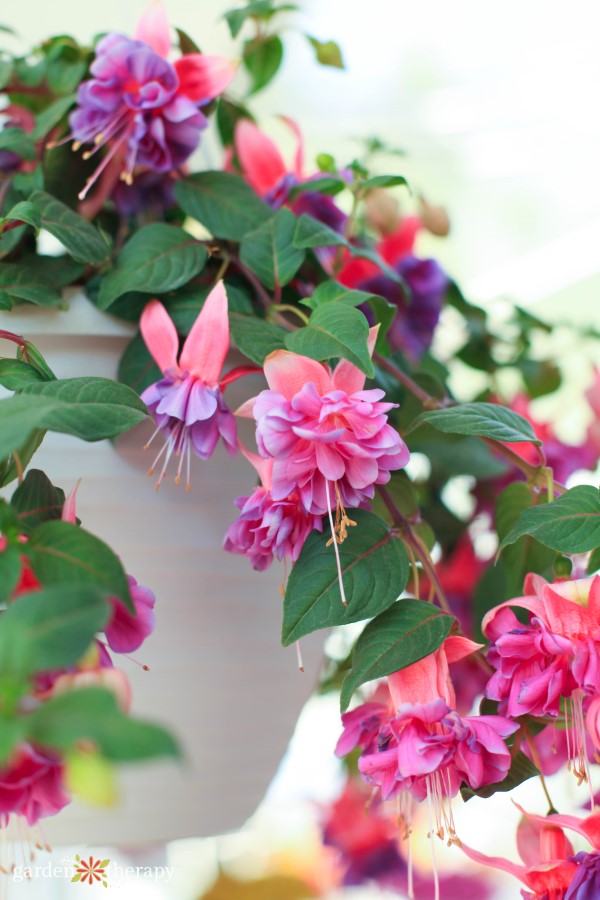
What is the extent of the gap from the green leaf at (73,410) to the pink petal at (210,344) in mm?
67

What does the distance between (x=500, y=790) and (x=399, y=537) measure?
0.12m

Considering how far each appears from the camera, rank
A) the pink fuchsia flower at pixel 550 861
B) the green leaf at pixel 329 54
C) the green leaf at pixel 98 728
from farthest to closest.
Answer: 1. the green leaf at pixel 329 54
2. the pink fuchsia flower at pixel 550 861
3. the green leaf at pixel 98 728

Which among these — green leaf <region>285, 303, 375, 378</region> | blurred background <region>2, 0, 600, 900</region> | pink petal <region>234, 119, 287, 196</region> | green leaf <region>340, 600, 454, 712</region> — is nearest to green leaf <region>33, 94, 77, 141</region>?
pink petal <region>234, 119, 287, 196</region>

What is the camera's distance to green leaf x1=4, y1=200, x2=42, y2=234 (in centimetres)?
41

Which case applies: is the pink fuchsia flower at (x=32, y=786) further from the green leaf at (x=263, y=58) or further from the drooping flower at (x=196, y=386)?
the green leaf at (x=263, y=58)

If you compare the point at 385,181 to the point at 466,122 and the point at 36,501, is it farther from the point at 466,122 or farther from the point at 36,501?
the point at 466,122

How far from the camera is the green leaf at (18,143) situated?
51cm

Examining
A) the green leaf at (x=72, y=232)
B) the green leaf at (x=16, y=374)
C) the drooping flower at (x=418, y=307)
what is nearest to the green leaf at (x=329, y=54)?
the drooping flower at (x=418, y=307)

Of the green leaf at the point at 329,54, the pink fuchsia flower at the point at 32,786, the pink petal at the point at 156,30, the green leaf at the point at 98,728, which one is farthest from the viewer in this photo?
the green leaf at the point at 329,54

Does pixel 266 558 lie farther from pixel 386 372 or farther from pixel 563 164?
pixel 563 164

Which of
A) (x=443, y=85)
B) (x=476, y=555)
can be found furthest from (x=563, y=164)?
(x=476, y=555)

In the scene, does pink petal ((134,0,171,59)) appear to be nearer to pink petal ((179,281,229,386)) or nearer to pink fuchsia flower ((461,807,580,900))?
pink petal ((179,281,229,386))

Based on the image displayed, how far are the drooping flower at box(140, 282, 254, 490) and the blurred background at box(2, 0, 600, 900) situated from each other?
2.46ft

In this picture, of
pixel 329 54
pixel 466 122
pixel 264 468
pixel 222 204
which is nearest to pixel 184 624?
pixel 264 468
